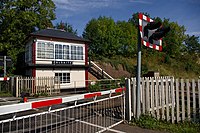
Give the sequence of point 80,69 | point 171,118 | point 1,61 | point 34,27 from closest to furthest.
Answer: point 171,118 < point 80,69 < point 1,61 < point 34,27

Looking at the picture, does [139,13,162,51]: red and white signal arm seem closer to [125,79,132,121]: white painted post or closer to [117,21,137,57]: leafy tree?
[125,79,132,121]: white painted post

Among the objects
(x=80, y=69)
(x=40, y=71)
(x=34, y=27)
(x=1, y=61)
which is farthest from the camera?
(x=34, y=27)

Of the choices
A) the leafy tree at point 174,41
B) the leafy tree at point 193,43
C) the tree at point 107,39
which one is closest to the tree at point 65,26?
the tree at point 107,39

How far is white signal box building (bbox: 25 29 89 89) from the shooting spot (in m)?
18.1

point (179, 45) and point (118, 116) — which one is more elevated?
point (179, 45)

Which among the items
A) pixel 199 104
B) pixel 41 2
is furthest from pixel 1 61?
pixel 199 104

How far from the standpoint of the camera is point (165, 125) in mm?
5344

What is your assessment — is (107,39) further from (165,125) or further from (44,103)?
(44,103)

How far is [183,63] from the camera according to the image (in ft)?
128

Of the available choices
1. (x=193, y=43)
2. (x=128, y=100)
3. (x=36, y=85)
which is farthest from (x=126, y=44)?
(x=193, y=43)

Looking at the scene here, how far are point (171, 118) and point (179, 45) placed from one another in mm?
46166

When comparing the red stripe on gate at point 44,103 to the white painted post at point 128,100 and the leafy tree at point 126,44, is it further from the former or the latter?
the leafy tree at point 126,44

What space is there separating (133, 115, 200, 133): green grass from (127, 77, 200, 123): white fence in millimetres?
209

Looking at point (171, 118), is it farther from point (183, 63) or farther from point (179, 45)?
point (179, 45)
